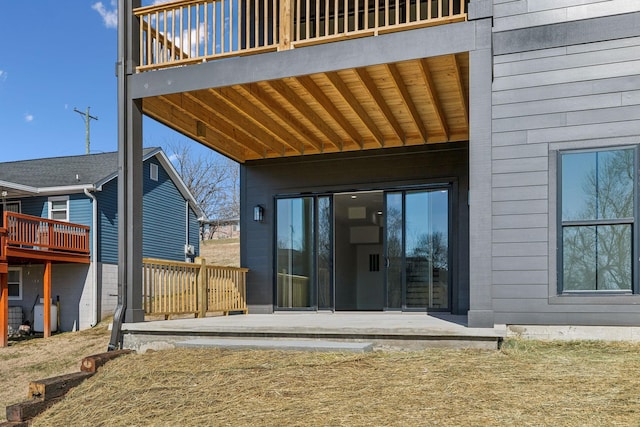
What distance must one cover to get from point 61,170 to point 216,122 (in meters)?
10.8

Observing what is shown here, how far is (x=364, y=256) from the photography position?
463 inches

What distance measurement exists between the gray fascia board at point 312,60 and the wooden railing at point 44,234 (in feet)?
27.1

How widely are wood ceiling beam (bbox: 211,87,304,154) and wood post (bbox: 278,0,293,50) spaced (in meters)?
0.77

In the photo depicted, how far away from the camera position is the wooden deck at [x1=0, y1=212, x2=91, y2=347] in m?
12.0

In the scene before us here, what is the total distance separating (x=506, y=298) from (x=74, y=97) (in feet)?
131

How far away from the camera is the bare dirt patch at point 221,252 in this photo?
2256 centimetres

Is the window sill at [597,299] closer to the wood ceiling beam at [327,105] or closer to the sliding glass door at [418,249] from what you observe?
the sliding glass door at [418,249]

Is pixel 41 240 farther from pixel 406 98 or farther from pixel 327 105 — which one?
pixel 406 98

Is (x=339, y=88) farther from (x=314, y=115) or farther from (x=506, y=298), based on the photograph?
(x=506, y=298)

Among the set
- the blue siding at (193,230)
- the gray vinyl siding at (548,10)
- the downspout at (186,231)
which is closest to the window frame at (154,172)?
the downspout at (186,231)

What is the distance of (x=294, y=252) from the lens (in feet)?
27.6

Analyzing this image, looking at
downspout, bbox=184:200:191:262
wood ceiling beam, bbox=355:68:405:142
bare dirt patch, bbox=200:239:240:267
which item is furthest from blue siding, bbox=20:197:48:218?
wood ceiling beam, bbox=355:68:405:142

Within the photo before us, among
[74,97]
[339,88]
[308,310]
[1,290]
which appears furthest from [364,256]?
[74,97]

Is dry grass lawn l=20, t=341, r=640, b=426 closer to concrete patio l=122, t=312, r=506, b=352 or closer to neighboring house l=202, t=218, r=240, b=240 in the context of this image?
concrete patio l=122, t=312, r=506, b=352
